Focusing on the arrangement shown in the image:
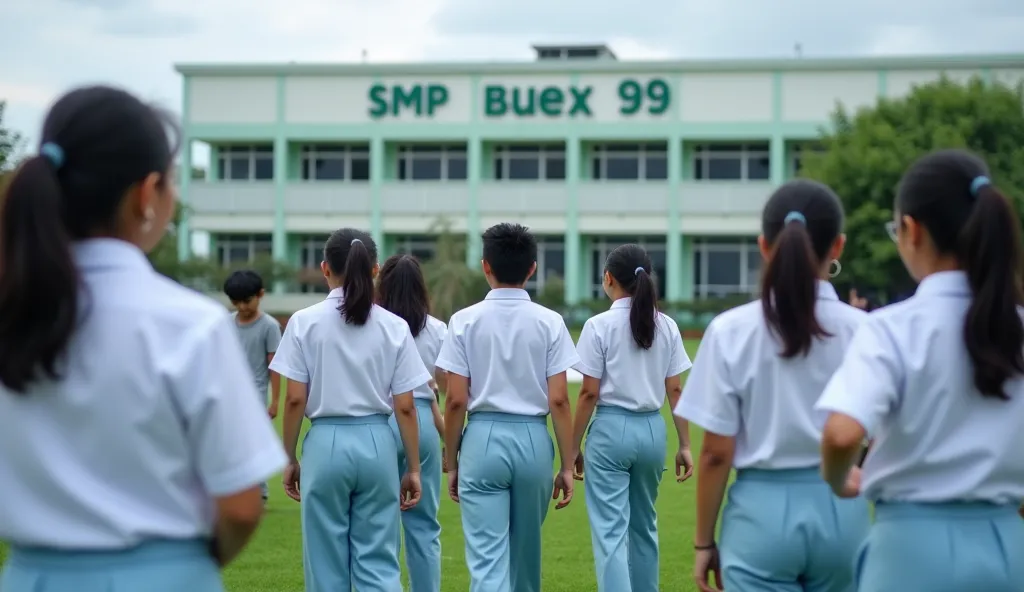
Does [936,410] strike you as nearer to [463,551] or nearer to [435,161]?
[463,551]

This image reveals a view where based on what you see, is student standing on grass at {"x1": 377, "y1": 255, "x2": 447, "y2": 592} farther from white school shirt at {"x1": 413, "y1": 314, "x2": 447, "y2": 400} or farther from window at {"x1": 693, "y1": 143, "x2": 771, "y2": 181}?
window at {"x1": 693, "y1": 143, "x2": 771, "y2": 181}

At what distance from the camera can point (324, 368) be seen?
6.86 meters

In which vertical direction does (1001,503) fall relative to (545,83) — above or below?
below

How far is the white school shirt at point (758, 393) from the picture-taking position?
4336 millimetres

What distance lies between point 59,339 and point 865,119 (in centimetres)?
4200

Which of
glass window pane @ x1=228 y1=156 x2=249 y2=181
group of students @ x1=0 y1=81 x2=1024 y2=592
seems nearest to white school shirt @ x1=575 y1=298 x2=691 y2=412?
group of students @ x1=0 y1=81 x2=1024 y2=592

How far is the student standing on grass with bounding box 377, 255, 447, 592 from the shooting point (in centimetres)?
824

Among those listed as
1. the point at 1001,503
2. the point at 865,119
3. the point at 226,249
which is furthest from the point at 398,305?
the point at 226,249

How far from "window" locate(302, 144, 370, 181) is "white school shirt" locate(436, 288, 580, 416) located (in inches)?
1851

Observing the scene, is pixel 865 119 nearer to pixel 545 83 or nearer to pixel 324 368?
pixel 545 83

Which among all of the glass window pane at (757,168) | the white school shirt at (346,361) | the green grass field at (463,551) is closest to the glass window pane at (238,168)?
the glass window pane at (757,168)

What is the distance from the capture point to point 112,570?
9.71 feet

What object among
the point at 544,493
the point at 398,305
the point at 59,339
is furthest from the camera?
the point at 398,305

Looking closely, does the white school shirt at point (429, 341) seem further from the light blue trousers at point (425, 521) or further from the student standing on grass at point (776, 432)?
the student standing on grass at point (776, 432)
